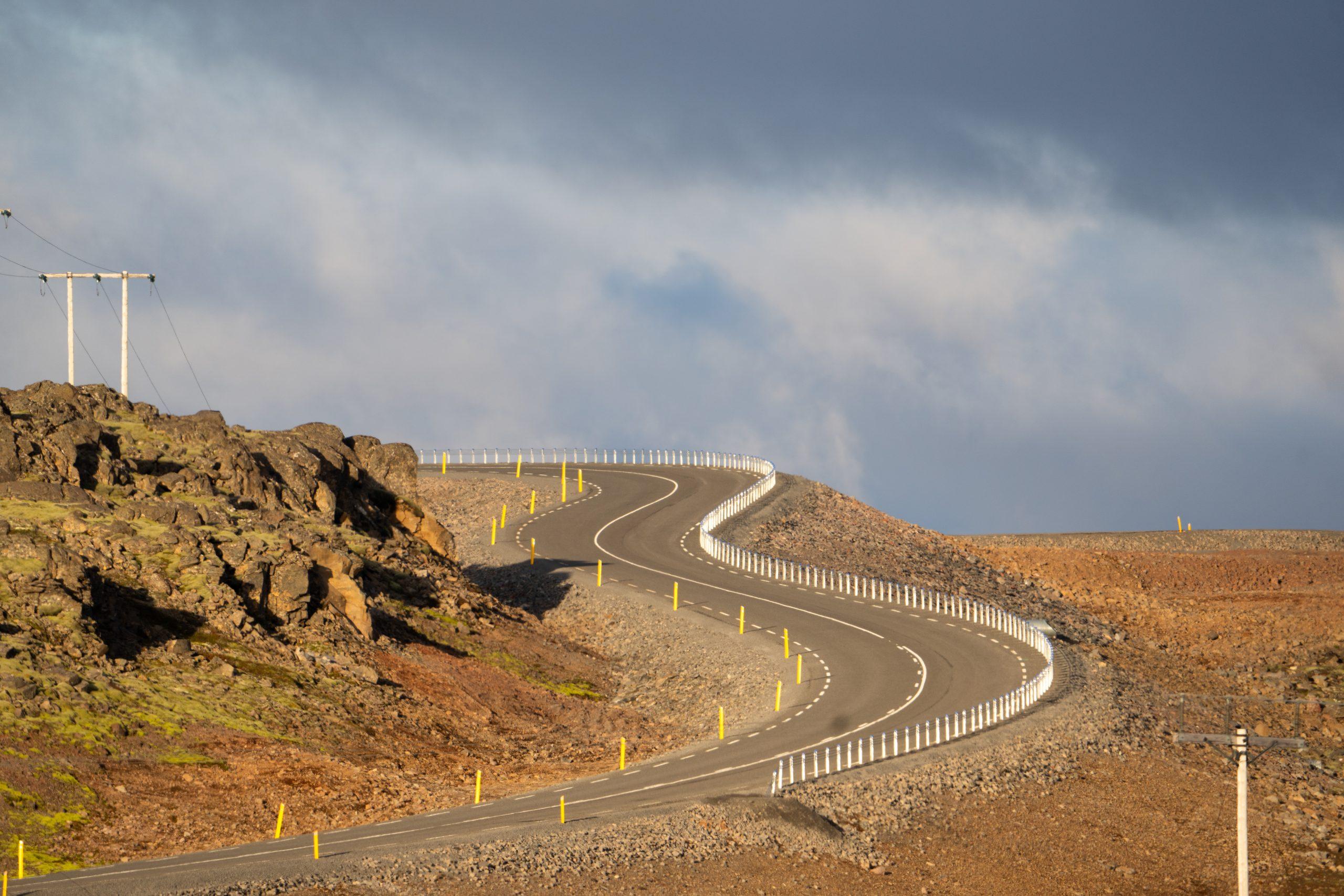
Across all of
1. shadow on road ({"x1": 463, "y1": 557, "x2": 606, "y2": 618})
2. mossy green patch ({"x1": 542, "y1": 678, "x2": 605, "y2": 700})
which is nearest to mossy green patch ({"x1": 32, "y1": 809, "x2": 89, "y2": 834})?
mossy green patch ({"x1": 542, "y1": 678, "x2": 605, "y2": 700})

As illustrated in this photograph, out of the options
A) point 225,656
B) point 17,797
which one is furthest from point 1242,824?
point 225,656

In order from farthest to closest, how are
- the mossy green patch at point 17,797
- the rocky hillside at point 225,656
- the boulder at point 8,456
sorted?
the boulder at point 8,456, the rocky hillside at point 225,656, the mossy green patch at point 17,797

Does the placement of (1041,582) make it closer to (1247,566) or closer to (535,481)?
(1247,566)

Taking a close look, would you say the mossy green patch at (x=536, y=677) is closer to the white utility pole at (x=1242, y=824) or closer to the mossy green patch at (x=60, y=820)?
the mossy green patch at (x=60, y=820)

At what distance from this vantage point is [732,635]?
2331 inches

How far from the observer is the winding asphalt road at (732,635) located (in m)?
29.8

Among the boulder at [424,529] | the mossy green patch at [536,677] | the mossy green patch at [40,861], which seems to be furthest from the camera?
the boulder at [424,529]

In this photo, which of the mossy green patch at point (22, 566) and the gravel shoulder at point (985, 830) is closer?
the gravel shoulder at point (985, 830)

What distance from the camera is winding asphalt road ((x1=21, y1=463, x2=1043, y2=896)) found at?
29766 mm

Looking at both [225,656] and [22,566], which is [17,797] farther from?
[225,656]

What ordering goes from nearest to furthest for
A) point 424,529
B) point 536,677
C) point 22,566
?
point 22,566, point 536,677, point 424,529

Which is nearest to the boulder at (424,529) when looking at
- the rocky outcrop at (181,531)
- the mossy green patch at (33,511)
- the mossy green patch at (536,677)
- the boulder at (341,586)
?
the rocky outcrop at (181,531)

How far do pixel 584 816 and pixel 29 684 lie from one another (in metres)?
15.1

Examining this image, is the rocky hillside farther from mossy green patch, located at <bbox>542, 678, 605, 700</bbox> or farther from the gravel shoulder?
the gravel shoulder
